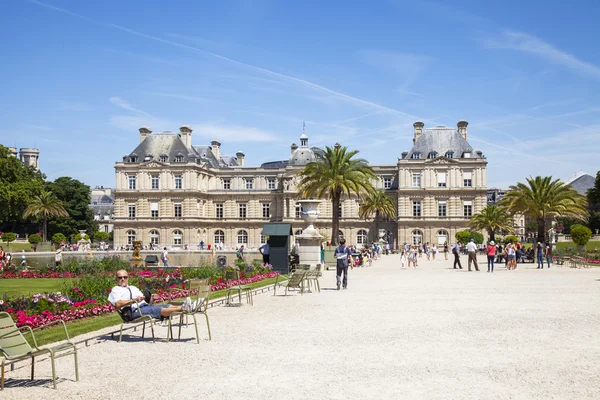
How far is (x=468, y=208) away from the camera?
6538 centimetres

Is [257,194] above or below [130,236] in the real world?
above

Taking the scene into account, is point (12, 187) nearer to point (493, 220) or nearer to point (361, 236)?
point (361, 236)

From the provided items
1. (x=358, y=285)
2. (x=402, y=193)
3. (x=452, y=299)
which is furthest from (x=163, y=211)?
(x=452, y=299)

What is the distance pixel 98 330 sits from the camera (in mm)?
11781

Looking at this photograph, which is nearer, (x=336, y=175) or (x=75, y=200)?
(x=336, y=175)

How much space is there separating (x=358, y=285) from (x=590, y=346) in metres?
12.3

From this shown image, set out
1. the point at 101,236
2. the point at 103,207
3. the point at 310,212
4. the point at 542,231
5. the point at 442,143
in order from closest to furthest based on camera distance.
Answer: the point at 310,212, the point at 542,231, the point at 442,143, the point at 101,236, the point at 103,207

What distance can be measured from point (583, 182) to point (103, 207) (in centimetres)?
7612

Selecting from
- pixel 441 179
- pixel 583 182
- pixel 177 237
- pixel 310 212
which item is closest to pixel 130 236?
pixel 177 237

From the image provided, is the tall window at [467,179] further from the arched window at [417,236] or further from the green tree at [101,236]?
the green tree at [101,236]

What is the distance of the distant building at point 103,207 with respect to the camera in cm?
9750

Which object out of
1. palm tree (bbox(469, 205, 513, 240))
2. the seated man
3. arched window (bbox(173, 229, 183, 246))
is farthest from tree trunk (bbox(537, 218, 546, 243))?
arched window (bbox(173, 229, 183, 246))

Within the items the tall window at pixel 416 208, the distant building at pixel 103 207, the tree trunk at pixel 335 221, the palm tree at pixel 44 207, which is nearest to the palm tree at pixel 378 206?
the tall window at pixel 416 208

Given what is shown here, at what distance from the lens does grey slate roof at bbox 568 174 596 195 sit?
298 ft
